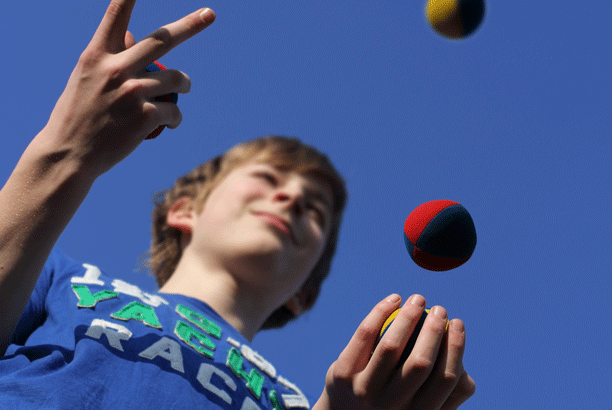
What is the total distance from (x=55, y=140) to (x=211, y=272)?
1.87m

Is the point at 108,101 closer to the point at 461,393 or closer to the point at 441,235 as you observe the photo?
the point at 441,235

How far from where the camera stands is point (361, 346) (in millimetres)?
1759

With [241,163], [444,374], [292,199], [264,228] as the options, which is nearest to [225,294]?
[264,228]

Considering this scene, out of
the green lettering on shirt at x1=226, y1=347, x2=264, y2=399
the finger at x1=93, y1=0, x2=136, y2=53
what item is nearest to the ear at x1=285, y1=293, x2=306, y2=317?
the green lettering on shirt at x1=226, y1=347, x2=264, y2=399

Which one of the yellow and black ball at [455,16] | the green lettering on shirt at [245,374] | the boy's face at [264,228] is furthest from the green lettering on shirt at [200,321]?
the yellow and black ball at [455,16]

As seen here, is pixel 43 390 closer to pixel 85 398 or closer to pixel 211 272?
pixel 85 398

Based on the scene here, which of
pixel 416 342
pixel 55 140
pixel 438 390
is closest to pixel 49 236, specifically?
pixel 55 140

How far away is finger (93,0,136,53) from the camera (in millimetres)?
1745

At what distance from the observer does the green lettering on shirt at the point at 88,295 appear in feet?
7.66

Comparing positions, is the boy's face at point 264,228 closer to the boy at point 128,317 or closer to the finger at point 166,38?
the boy at point 128,317

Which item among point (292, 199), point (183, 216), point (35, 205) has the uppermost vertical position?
point (292, 199)

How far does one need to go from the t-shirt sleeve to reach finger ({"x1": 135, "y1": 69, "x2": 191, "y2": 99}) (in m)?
1.11

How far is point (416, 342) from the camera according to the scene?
5.76 feet

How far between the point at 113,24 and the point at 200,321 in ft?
5.10
